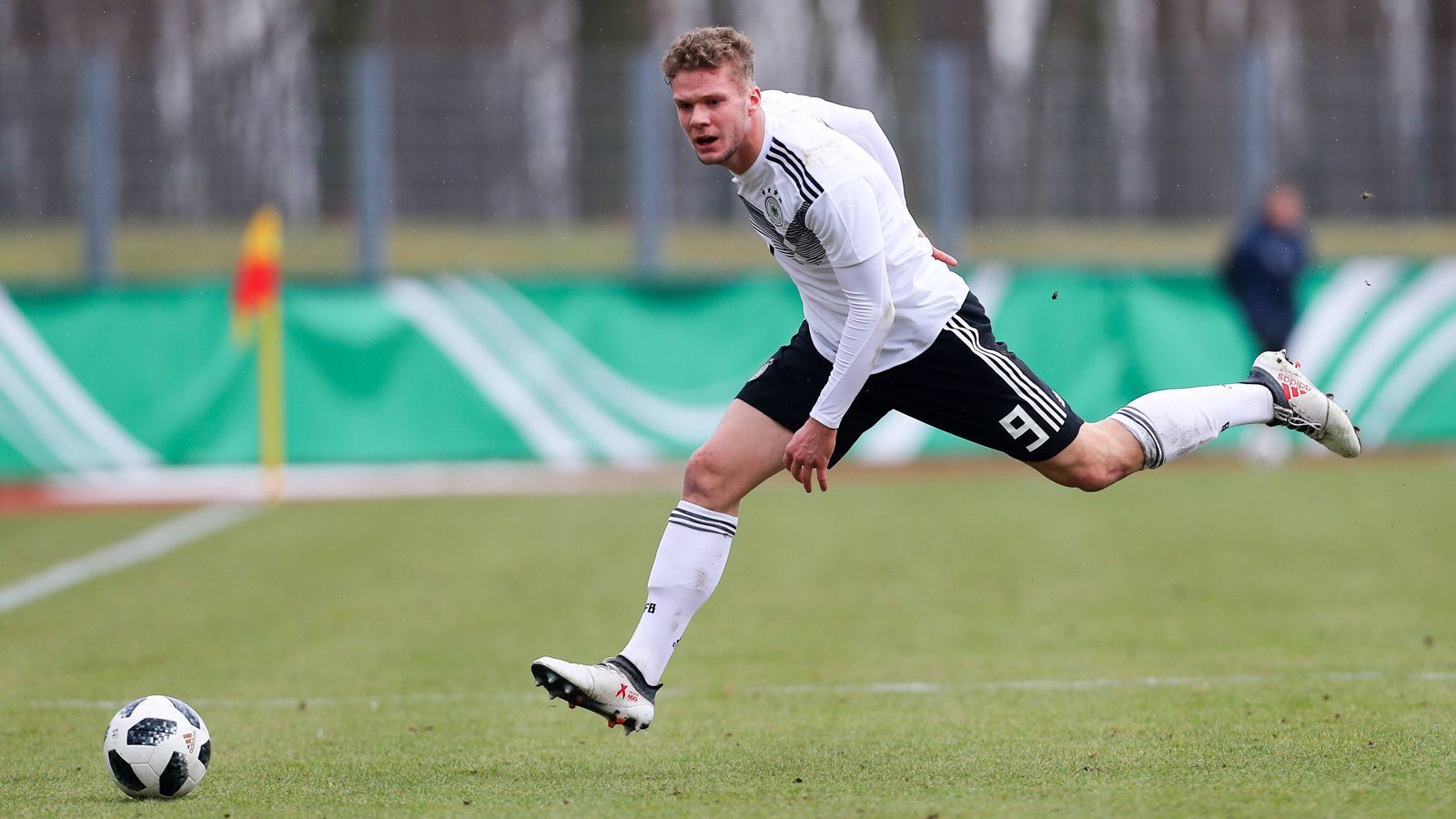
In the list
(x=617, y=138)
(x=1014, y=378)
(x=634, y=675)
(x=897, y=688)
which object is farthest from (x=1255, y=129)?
(x=634, y=675)

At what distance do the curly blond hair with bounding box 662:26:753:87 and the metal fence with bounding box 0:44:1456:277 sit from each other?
39.5ft

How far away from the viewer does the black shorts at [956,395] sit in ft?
19.2

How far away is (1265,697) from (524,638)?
338 cm

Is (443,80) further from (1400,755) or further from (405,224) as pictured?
(1400,755)

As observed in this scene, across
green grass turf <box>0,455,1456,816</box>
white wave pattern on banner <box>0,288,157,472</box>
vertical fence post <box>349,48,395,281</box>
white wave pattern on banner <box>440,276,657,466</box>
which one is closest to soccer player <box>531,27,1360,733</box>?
green grass turf <box>0,455,1456,816</box>

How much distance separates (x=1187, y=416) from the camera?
6.14 m

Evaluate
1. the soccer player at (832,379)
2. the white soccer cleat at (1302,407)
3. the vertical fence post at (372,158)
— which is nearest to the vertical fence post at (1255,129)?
the vertical fence post at (372,158)

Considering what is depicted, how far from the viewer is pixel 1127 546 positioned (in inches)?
432

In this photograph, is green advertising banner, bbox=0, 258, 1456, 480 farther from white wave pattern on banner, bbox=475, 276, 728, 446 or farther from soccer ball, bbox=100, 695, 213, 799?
soccer ball, bbox=100, 695, 213, 799

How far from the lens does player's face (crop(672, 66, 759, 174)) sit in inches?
209

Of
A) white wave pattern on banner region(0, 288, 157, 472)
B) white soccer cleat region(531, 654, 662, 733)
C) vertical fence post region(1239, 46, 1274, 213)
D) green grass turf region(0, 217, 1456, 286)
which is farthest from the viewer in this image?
vertical fence post region(1239, 46, 1274, 213)

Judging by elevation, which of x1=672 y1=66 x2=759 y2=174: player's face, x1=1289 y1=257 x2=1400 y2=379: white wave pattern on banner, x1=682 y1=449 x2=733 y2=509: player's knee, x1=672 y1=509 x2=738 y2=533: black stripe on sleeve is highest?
x1=672 y1=66 x2=759 y2=174: player's face

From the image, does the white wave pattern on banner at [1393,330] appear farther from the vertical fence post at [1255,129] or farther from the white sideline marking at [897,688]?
the white sideline marking at [897,688]

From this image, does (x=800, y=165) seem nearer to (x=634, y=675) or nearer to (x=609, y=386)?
(x=634, y=675)
